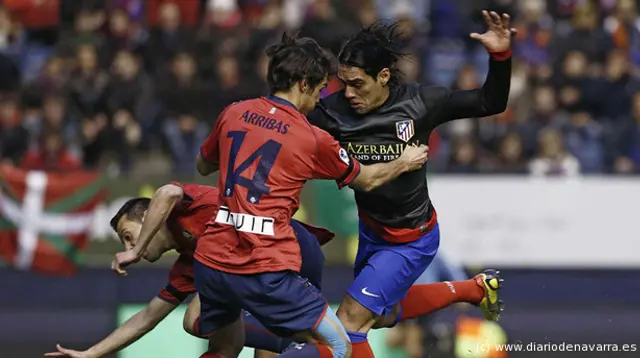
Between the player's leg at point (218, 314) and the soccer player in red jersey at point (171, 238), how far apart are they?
195 millimetres

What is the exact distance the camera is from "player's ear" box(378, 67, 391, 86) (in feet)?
24.4

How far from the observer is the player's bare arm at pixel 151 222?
6.64 meters

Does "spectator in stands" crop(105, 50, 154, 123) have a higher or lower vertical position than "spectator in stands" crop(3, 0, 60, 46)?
lower

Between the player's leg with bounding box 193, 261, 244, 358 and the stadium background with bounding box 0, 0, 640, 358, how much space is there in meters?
2.31

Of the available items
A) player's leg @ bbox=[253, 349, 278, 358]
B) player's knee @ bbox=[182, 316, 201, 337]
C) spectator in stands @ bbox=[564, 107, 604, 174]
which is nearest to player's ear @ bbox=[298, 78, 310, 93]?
player's knee @ bbox=[182, 316, 201, 337]

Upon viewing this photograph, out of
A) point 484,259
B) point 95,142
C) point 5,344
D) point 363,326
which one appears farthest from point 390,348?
point 95,142

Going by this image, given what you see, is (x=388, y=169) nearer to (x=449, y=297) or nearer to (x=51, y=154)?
(x=449, y=297)

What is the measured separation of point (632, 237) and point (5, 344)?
6154 mm

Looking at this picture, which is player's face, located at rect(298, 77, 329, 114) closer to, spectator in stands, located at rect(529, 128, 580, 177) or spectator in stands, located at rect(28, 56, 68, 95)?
spectator in stands, located at rect(529, 128, 580, 177)

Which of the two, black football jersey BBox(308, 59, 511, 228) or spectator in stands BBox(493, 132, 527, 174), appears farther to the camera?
spectator in stands BBox(493, 132, 527, 174)

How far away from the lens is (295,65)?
6477 millimetres

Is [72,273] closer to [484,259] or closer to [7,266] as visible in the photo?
[7,266]

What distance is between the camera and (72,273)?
11914mm

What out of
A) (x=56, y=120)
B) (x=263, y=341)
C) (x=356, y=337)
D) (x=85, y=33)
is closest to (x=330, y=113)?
(x=356, y=337)
